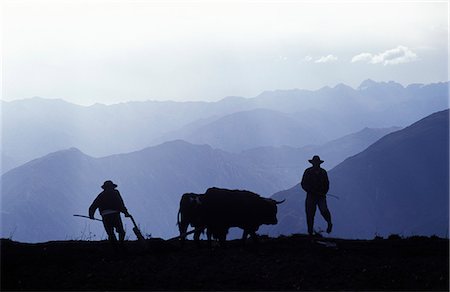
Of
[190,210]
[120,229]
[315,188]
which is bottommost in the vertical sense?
[120,229]

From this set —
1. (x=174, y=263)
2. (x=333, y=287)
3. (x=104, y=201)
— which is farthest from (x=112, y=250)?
(x=333, y=287)

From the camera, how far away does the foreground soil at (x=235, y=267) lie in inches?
587

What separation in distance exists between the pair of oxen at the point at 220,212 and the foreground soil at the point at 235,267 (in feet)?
4.19

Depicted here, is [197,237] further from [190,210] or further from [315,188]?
[315,188]

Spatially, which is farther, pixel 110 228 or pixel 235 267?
pixel 110 228

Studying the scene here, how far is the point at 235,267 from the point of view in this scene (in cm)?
1636

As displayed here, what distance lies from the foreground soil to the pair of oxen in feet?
4.19

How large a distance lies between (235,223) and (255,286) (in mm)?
6303

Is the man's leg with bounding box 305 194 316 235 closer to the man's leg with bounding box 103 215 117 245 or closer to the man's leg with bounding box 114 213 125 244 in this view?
the man's leg with bounding box 114 213 125 244

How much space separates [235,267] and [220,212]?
4.65 metres

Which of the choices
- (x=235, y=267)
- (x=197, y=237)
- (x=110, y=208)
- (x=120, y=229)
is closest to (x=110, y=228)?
(x=120, y=229)

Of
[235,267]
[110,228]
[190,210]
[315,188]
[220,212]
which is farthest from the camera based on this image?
[190,210]

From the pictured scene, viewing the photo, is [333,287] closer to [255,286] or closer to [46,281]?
[255,286]

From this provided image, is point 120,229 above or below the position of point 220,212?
below
